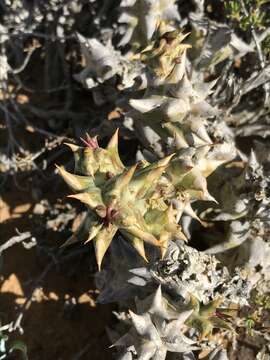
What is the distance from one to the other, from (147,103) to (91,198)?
0.60 meters

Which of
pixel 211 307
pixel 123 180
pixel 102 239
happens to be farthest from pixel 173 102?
pixel 211 307

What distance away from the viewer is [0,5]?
3191 millimetres

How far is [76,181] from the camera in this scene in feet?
6.04

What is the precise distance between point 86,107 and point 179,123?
94 centimetres

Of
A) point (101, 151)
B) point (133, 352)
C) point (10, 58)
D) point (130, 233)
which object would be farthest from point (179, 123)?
point (10, 58)

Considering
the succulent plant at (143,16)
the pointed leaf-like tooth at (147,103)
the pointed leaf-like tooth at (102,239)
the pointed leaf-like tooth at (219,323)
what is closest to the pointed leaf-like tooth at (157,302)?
the pointed leaf-like tooth at (219,323)

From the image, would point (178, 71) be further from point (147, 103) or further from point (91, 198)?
point (91, 198)

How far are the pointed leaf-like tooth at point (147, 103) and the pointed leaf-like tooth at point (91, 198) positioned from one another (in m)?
0.52

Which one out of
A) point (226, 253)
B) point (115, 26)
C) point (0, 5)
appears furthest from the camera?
point (0, 5)

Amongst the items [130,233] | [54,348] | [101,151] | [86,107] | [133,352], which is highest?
[101,151]

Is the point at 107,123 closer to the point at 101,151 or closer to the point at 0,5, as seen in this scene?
the point at 101,151

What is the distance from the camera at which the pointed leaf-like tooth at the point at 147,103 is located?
7.39 feet

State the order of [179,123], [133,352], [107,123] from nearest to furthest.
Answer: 1. [133,352]
2. [179,123]
3. [107,123]

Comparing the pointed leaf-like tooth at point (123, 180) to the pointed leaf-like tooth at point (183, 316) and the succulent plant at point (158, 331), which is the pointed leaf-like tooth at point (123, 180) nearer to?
the succulent plant at point (158, 331)
